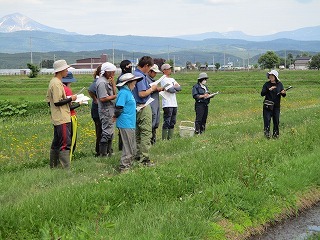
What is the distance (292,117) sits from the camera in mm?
14797

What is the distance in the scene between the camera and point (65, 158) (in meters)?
8.03

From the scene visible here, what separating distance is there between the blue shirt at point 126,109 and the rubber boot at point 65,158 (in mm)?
1017

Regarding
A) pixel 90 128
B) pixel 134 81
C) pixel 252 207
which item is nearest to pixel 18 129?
pixel 90 128

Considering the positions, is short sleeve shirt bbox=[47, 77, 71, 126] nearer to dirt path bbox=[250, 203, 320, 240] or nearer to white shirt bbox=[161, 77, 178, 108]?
white shirt bbox=[161, 77, 178, 108]

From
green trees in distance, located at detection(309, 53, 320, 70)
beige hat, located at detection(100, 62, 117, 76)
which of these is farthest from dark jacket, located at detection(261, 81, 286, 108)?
green trees in distance, located at detection(309, 53, 320, 70)

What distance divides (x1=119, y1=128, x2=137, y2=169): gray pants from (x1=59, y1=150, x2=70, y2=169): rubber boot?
0.93 m

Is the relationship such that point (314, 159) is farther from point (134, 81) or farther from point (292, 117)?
point (292, 117)

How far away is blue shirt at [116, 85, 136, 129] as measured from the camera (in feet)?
26.2

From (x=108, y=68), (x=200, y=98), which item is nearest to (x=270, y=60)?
(x=200, y=98)

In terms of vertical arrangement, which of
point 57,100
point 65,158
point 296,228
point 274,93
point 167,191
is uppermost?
point 57,100

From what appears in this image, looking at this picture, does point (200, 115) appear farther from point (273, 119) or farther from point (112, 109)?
point (112, 109)

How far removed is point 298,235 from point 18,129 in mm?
9821

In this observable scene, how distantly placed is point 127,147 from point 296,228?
10.2 ft

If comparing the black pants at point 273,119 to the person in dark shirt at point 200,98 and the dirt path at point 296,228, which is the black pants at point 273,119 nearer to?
the person in dark shirt at point 200,98
